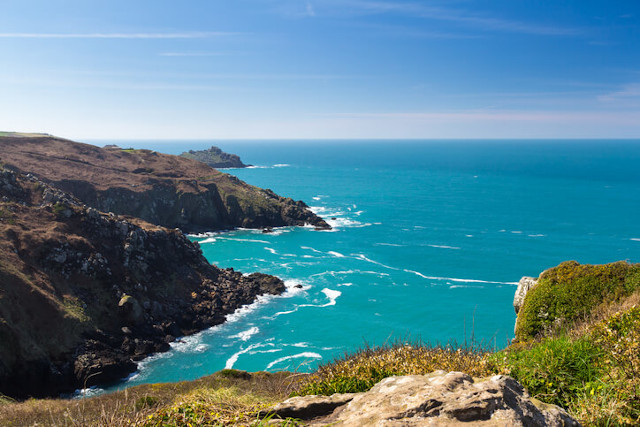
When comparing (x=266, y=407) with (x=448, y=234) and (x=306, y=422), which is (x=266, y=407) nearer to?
(x=306, y=422)

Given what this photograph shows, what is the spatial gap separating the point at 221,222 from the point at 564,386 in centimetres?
12009

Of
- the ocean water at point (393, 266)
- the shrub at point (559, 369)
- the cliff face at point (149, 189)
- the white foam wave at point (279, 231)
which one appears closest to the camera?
the shrub at point (559, 369)

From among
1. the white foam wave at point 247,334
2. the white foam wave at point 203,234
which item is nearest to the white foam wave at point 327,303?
the white foam wave at point 247,334

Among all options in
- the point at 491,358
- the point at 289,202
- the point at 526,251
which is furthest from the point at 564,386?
the point at 289,202

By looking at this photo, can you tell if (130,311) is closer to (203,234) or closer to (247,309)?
(247,309)

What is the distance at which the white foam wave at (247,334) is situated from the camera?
2194 inches

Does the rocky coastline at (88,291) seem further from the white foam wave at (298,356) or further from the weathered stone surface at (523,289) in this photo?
the weathered stone surface at (523,289)

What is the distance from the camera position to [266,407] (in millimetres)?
7688

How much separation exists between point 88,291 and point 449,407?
5913cm

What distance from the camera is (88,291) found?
54.2 meters

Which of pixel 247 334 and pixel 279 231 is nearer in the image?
pixel 247 334

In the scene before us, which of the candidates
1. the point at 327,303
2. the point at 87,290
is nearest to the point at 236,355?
the point at 327,303

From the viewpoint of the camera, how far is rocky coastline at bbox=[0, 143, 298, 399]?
42875 mm

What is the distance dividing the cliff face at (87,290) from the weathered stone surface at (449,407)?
4158 centimetres
